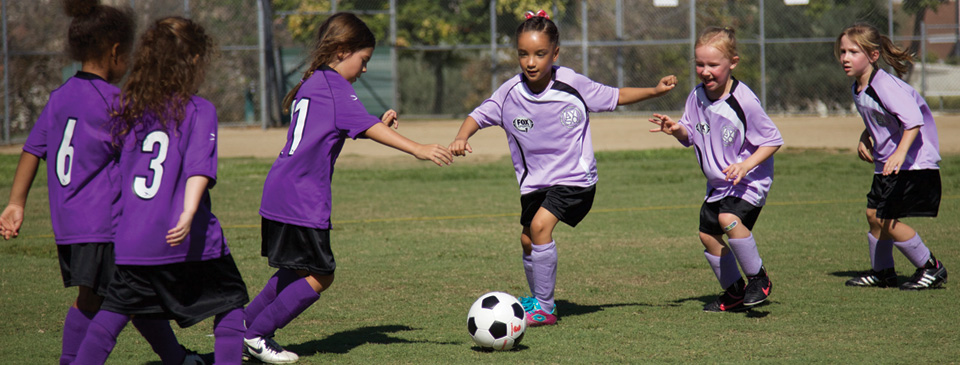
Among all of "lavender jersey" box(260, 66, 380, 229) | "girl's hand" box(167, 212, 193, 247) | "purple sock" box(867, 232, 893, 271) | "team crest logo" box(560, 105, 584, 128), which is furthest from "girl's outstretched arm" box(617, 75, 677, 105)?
"girl's hand" box(167, 212, 193, 247)

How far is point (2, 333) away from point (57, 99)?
1679 millimetres

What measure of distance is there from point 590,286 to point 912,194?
2057 millimetres

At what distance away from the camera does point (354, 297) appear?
17.6ft

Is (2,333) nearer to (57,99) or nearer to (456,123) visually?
(57,99)

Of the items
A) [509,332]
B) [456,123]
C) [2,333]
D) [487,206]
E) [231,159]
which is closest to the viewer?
[509,332]

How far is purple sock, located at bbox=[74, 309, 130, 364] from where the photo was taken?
320 cm

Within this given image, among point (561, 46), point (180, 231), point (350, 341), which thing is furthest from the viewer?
point (561, 46)

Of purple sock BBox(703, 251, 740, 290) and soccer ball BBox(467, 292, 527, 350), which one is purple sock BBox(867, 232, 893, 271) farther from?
soccer ball BBox(467, 292, 527, 350)

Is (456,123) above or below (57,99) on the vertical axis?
below

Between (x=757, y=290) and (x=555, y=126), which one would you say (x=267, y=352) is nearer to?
(x=555, y=126)

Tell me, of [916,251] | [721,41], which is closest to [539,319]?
[721,41]

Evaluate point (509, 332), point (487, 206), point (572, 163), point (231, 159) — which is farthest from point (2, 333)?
point (231, 159)

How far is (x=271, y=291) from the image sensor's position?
4.04m

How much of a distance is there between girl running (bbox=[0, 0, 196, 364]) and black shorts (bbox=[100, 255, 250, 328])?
11.7 inches
